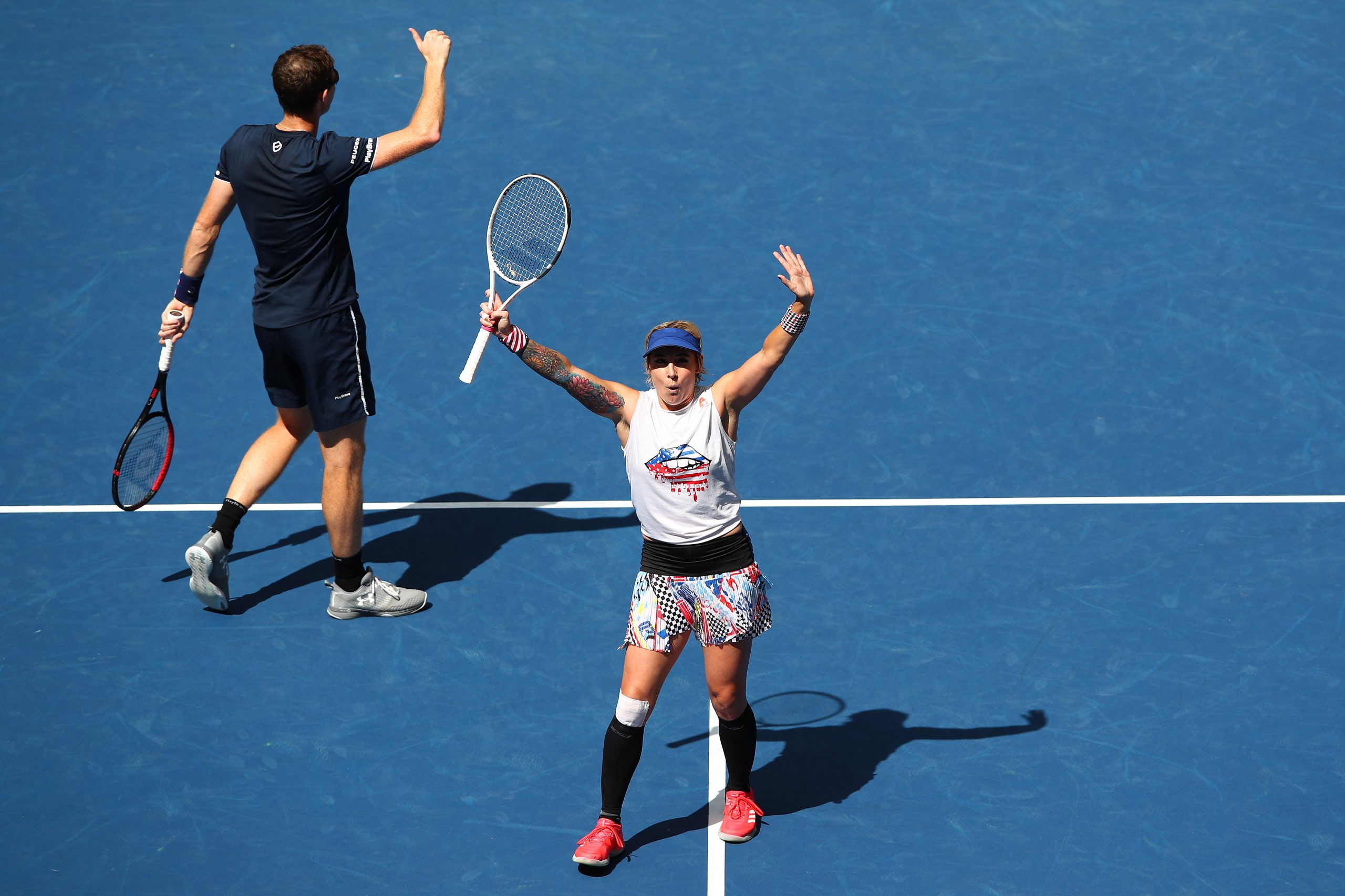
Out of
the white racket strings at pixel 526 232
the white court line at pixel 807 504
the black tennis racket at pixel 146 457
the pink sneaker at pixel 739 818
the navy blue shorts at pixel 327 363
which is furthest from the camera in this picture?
the white court line at pixel 807 504

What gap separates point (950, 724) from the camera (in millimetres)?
5504

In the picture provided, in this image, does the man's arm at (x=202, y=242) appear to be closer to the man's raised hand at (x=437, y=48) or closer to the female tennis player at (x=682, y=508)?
the man's raised hand at (x=437, y=48)

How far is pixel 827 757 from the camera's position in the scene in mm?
5410

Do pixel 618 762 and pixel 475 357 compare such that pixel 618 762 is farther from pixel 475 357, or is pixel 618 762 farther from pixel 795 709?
pixel 475 357

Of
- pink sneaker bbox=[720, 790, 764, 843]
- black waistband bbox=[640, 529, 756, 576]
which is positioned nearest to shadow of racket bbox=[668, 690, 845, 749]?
pink sneaker bbox=[720, 790, 764, 843]

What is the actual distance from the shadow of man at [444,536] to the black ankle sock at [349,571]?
0.38m

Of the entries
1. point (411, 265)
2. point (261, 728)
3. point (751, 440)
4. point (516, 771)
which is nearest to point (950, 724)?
point (516, 771)

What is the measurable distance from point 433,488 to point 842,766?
113 inches

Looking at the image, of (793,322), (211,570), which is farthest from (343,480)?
(793,322)

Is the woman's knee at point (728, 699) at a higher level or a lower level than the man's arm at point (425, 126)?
lower

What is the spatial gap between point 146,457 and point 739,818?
11.0ft

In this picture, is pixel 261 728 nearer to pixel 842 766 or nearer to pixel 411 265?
pixel 842 766

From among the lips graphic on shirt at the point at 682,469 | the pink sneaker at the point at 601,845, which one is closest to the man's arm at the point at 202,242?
the lips graphic on shirt at the point at 682,469

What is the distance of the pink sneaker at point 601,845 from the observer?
4.77 metres
